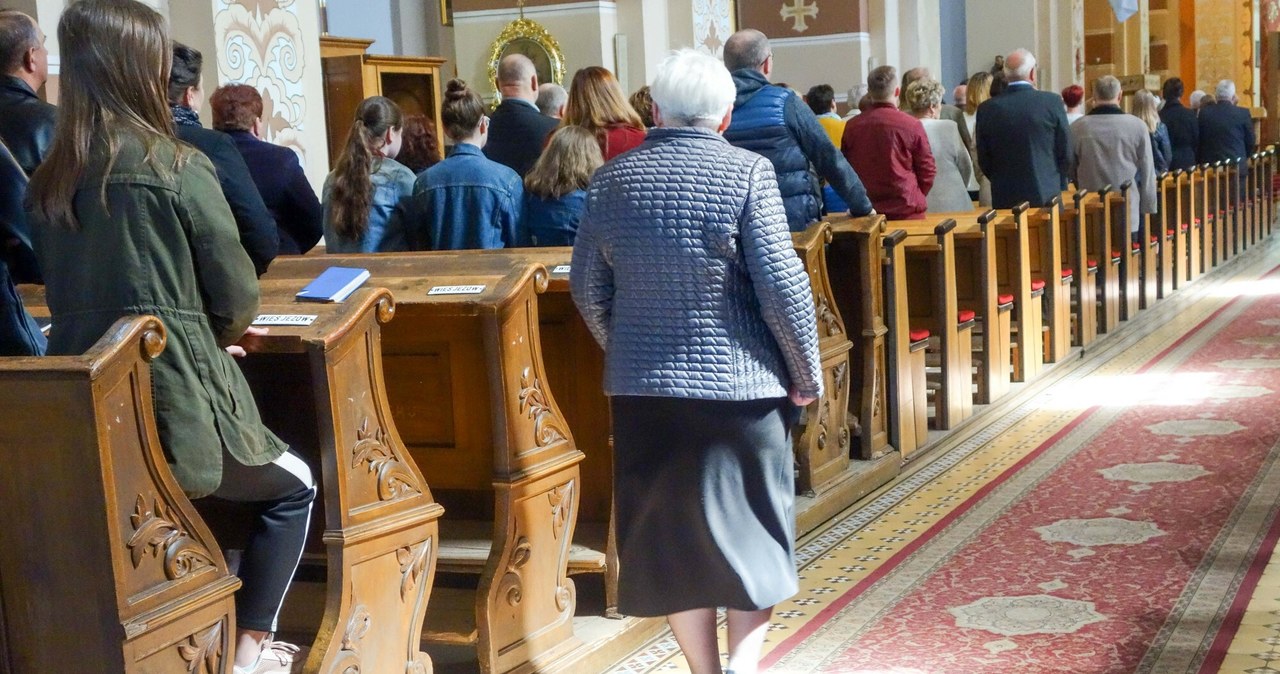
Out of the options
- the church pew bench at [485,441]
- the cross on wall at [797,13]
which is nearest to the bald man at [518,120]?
the church pew bench at [485,441]

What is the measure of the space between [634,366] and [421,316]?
0.80 metres

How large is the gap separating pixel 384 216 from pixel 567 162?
72cm

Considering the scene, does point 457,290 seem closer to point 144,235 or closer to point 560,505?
point 560,505

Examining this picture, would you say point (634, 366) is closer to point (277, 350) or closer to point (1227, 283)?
point (277, 350)

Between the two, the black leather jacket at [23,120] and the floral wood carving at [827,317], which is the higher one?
the black leather jacket at [23,120]

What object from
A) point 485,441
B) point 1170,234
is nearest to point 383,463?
point 485,441

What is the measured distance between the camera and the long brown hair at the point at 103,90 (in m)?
2.52

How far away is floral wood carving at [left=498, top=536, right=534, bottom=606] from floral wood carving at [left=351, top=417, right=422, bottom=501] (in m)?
0.40

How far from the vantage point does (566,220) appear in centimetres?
488

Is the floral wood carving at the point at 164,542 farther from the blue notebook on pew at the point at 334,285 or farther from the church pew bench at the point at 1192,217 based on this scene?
the church pew bench at the point at 1192,217

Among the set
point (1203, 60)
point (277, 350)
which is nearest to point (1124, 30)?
point (1203, 60)

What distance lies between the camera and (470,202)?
487 centimetres

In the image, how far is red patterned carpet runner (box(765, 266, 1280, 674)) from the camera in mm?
3697

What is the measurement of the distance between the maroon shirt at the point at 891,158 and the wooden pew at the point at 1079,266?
4.56 feet
